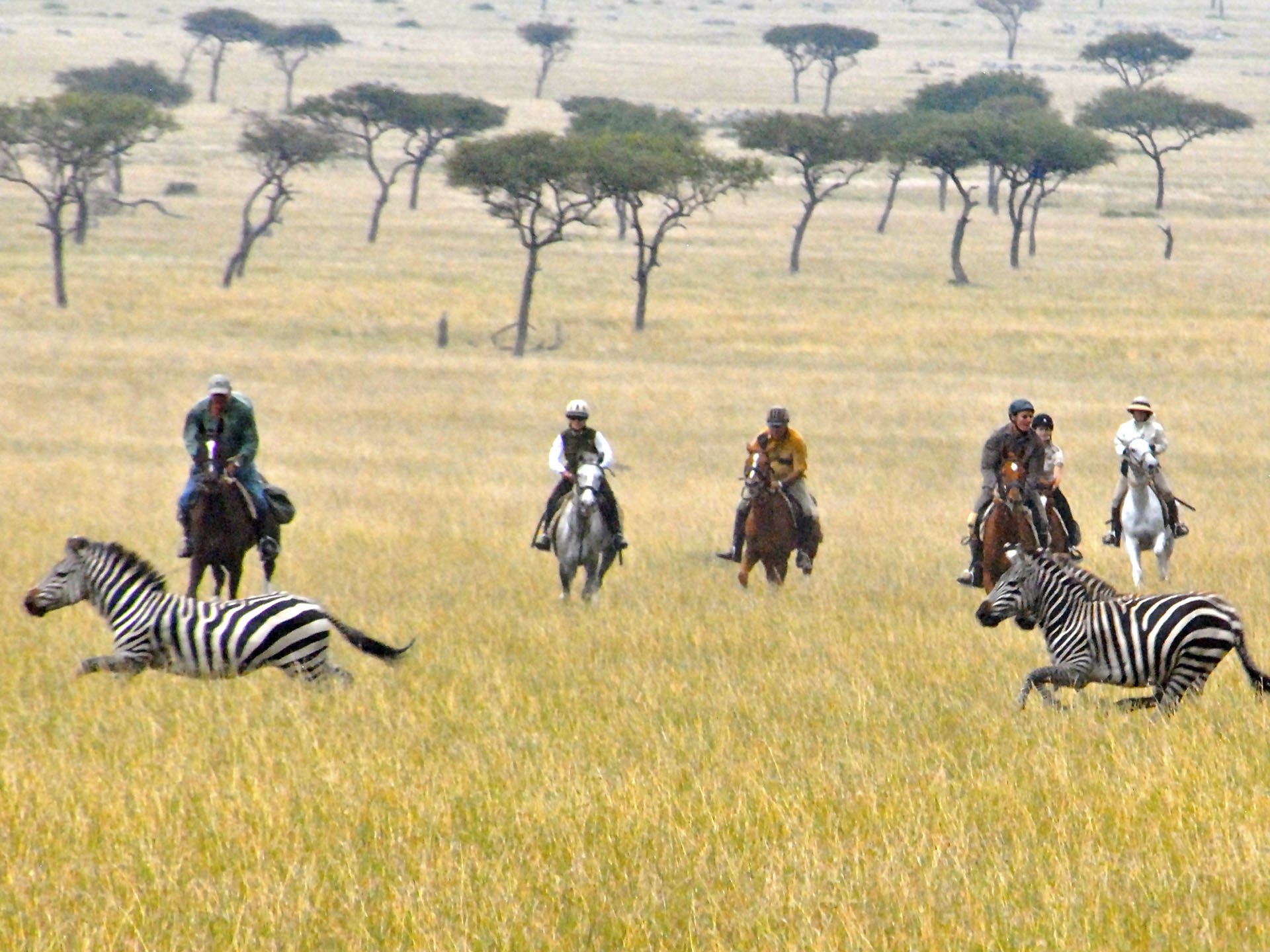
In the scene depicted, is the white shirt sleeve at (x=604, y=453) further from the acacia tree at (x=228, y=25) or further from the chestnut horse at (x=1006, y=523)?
the acacia tree at (x=228, y=25)

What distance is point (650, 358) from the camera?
140ft

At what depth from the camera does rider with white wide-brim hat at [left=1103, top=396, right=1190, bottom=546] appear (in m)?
16.4

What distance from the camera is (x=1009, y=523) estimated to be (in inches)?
592

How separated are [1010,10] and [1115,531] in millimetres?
132944

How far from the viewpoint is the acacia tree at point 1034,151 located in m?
61.0

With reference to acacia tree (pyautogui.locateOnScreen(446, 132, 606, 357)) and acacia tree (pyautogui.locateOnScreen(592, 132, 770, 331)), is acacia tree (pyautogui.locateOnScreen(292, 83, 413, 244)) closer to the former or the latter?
acacia tree (pyautogui.locateOnScreen(592, 132, 770, 331))

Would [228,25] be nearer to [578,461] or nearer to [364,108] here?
[364,108]

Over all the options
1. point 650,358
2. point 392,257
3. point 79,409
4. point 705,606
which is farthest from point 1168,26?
point 705,606

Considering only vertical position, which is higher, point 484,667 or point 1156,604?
point 1156,604

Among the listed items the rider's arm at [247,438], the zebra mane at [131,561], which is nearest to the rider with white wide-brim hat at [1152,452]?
the rider's arm at [247,438]

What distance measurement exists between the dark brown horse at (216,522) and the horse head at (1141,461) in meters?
8.16

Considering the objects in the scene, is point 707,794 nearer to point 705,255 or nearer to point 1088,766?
point 1088,766

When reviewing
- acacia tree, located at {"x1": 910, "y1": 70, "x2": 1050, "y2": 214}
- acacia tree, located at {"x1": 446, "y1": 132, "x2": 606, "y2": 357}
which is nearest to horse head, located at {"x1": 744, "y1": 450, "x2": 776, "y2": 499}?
acacia tree, located at {"x1": 446, "y1": 132, "x2": 606, "y2": 357}

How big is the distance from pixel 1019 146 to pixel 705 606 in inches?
1953
